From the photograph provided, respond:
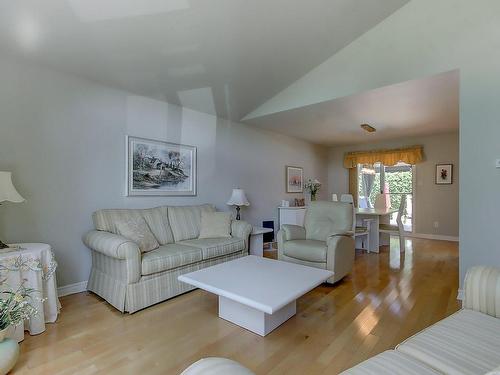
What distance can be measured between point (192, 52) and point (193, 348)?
2.65m

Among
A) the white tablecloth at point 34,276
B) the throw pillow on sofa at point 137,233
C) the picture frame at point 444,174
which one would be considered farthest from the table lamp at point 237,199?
the picture frame at point 444,174

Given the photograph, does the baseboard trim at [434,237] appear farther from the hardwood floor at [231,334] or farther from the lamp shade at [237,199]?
the lamp shade at [237,199]

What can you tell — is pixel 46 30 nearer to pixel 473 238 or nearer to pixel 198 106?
pixel 198 106

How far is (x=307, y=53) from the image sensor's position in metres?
3.24

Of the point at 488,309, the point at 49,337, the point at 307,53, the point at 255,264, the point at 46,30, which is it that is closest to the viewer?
the point at 488,309

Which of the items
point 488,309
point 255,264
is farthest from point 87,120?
point 488,309

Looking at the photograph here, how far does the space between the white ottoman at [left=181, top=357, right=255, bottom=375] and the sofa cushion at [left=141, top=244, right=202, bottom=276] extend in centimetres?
180

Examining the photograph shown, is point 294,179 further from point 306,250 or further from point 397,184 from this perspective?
point 306,250

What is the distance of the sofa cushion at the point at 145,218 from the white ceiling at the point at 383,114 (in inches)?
87.8

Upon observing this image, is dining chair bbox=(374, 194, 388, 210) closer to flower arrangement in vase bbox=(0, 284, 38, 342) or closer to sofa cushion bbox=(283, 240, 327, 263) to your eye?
sofa cushion bbox=(283, 240, 327, 263)

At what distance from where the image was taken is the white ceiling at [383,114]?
10.4 feet

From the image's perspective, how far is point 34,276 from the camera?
6.55ft

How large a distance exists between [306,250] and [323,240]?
436mm

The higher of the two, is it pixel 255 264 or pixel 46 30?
pixel 46 30
